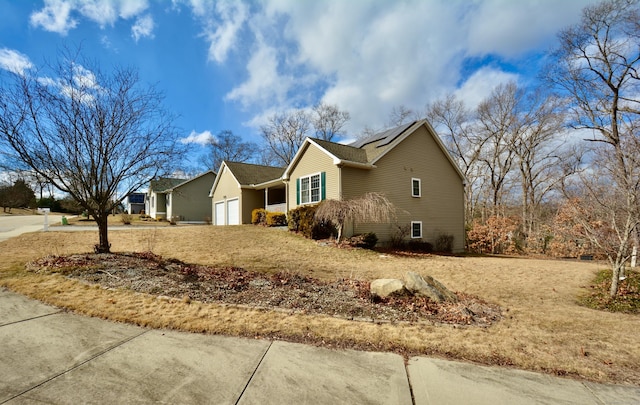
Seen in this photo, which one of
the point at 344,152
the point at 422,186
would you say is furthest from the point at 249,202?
the point at 422,186

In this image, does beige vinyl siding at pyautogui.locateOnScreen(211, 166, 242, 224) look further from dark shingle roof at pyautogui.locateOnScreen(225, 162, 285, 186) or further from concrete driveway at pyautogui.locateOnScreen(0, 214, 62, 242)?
concrete driveway at pyautogui.locateOnScreen(0, 214, 62, 242)

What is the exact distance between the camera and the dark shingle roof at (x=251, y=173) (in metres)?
23.1

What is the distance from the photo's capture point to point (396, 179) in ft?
54.6

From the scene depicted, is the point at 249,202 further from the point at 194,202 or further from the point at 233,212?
the point at 194,202

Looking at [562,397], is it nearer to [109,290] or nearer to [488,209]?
[109,290]

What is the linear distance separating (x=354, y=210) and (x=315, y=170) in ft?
13.6

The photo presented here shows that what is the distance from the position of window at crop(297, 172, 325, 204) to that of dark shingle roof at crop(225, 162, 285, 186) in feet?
22.8

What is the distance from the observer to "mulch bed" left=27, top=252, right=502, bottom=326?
5043mm

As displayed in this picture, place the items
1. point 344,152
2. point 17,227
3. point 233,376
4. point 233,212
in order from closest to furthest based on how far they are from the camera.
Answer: point 233,376 → point 344,152 → point 17,227 → point 233,212

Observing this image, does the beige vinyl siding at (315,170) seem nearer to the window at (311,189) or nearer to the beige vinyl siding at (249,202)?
the window at (311,189)

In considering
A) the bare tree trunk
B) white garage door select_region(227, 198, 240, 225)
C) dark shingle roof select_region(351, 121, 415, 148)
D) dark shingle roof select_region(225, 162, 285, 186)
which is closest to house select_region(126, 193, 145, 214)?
white garage door select_region(227, 198, 240, 225)

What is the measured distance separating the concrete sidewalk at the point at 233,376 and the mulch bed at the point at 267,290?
141 centimetres

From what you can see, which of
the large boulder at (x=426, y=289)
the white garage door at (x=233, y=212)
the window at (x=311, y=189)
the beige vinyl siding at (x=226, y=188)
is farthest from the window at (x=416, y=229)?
the white garage door at (x=233, y=212)

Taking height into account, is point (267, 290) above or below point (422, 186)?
below
